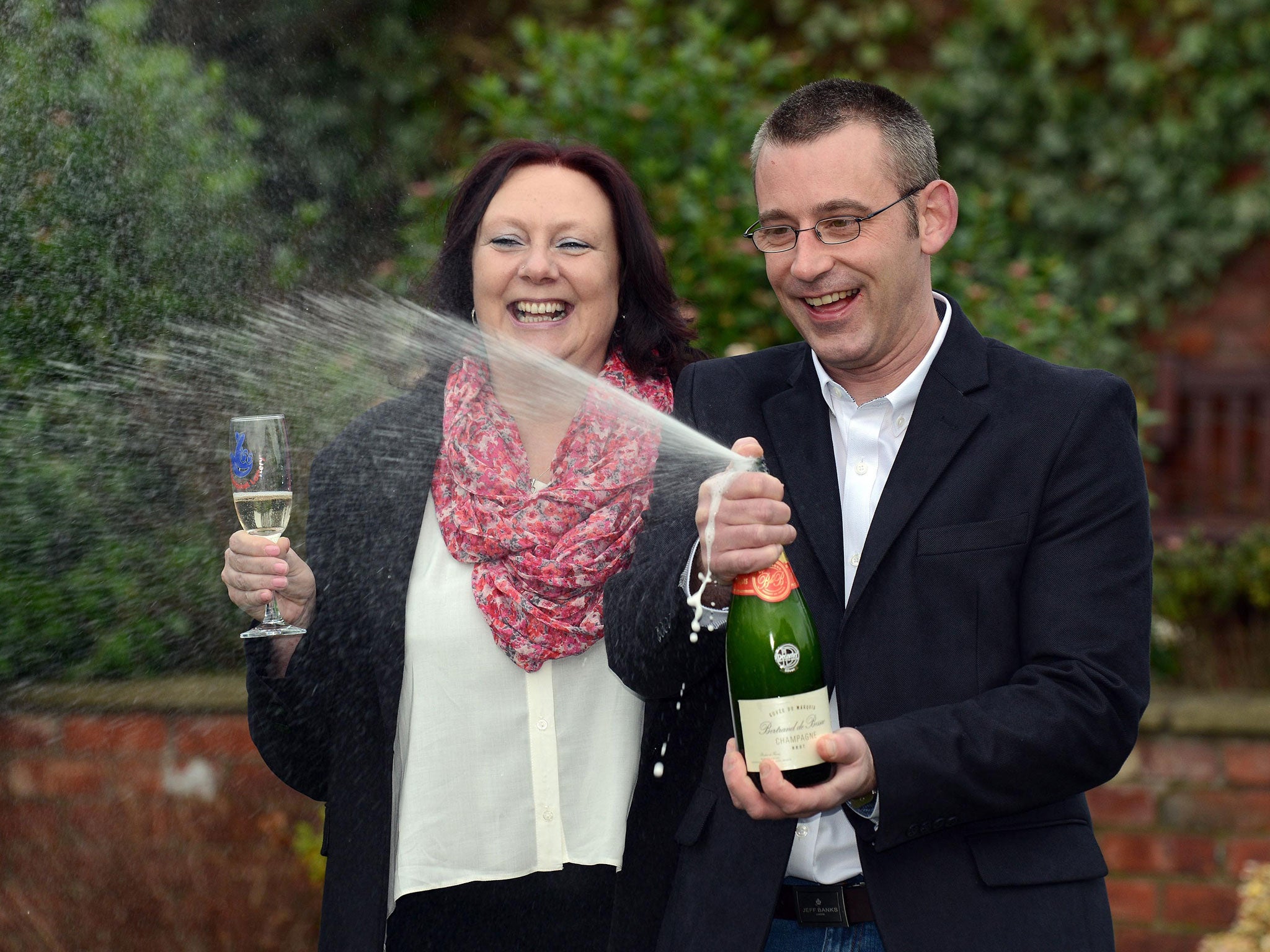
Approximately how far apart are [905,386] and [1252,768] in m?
2.84

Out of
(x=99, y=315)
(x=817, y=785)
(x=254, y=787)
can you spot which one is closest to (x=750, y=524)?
(x=817, y=785)

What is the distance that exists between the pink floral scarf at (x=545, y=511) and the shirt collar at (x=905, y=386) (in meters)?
0.45

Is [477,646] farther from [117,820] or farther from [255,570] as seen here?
[117,820]

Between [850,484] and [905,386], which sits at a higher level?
[905,386]

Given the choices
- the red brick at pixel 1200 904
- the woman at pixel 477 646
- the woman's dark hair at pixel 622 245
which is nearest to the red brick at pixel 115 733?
the woman at pixel 477 646

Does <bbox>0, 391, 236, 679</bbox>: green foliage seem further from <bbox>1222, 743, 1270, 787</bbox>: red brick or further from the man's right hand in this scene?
<bbox>1222, 743, 1270, 787</bbox>: red brick

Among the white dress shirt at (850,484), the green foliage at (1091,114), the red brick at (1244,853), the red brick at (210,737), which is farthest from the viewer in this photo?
the green foliage at (1091,114)

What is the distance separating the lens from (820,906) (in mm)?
2219

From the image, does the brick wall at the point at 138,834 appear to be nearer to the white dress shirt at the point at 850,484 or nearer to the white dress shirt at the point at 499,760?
the white dress shirt at the point at 499,760

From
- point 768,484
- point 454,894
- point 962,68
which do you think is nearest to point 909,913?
point 768,484

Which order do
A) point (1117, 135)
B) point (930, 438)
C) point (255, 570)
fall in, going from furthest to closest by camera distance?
1. point (1117, 135)
2. point (255, 570)
3. point (930, 438)

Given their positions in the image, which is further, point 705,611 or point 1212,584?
point 1212,584

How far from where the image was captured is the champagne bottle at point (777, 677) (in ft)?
6.91

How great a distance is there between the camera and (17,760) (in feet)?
15.0
